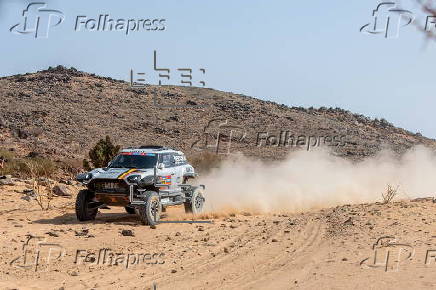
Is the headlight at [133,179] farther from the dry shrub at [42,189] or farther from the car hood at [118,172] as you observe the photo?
the dry shrub at [42,189]

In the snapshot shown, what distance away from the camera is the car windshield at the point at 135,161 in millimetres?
15141

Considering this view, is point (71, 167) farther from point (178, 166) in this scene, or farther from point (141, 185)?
point (141, 185)

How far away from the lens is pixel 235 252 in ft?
35.8

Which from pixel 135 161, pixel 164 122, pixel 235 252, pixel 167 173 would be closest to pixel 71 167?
pixel 135 161

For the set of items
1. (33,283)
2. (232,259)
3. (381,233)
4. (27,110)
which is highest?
(27,110)

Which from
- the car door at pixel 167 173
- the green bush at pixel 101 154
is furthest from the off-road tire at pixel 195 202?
the green bush at pixel 101 154

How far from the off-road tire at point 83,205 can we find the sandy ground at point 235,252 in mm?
363

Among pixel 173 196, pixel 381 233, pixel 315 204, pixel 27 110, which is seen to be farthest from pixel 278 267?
pixel 27 110

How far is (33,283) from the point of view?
923cm

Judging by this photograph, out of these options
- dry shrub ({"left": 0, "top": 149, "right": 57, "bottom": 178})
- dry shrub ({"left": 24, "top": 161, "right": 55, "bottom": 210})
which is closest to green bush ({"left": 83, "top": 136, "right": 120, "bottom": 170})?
dry shrub ({"left": 0, "top": 149, "right": 57, "bottom": 178})

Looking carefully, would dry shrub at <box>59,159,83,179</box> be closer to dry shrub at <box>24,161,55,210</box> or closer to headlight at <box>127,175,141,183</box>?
dry shrub at <box>24,161,55,210</box>

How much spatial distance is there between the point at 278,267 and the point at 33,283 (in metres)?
4.12

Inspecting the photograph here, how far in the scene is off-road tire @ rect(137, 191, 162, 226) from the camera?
14.0 meters

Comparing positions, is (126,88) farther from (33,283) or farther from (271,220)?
(33,283)
